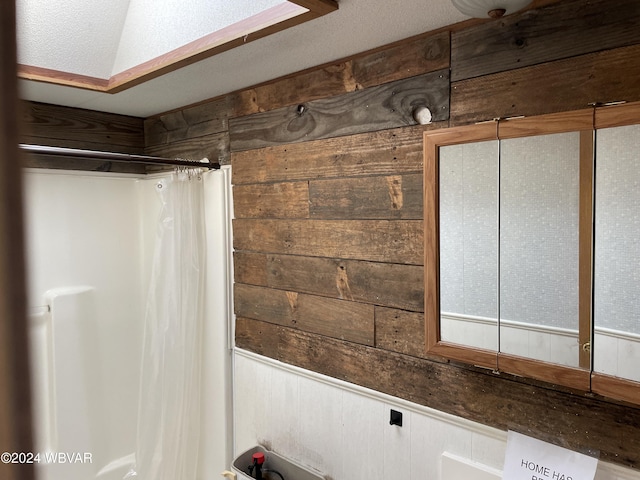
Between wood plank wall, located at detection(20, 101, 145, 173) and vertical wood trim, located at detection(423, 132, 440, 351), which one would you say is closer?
vertical wood trim, located at detection(423, 132, 440, 351)

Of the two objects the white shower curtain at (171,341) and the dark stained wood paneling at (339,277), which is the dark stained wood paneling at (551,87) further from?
the white shower curtain at (171,341)

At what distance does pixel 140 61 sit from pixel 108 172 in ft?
2.68

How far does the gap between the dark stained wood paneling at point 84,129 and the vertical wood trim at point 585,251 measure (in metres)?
2.11

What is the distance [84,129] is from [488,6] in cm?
202

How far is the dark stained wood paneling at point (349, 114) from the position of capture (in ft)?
4.27

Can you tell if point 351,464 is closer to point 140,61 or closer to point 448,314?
point 448,314

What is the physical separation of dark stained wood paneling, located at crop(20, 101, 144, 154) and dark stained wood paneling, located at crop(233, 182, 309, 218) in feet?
2.83

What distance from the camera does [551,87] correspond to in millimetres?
1080

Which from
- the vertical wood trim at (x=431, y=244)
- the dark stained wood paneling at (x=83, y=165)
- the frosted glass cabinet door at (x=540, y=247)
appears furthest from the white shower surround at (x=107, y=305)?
the frosted glass cabinet door at (x=540, y=247)

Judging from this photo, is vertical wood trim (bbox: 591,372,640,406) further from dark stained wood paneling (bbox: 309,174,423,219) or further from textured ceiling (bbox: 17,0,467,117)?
textured ceiling (bbox: 17,0,467,117)

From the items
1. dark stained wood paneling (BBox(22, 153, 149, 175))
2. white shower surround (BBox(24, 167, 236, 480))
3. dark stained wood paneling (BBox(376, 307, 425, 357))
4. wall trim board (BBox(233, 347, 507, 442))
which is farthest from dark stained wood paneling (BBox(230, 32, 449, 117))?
wall trim board (BBox(233, 347, 507, 442))

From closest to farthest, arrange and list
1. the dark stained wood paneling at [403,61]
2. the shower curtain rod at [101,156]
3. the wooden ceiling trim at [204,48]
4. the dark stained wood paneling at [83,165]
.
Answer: the wooden ceiling trim at [204,48] → the dark stained wood paneling at [403,61] → the shower curtain rod at [101,156] → the dark stained wood paneling at [83,165]

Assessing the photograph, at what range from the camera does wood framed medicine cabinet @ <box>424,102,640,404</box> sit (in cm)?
96

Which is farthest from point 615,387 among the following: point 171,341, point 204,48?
point 171,341
